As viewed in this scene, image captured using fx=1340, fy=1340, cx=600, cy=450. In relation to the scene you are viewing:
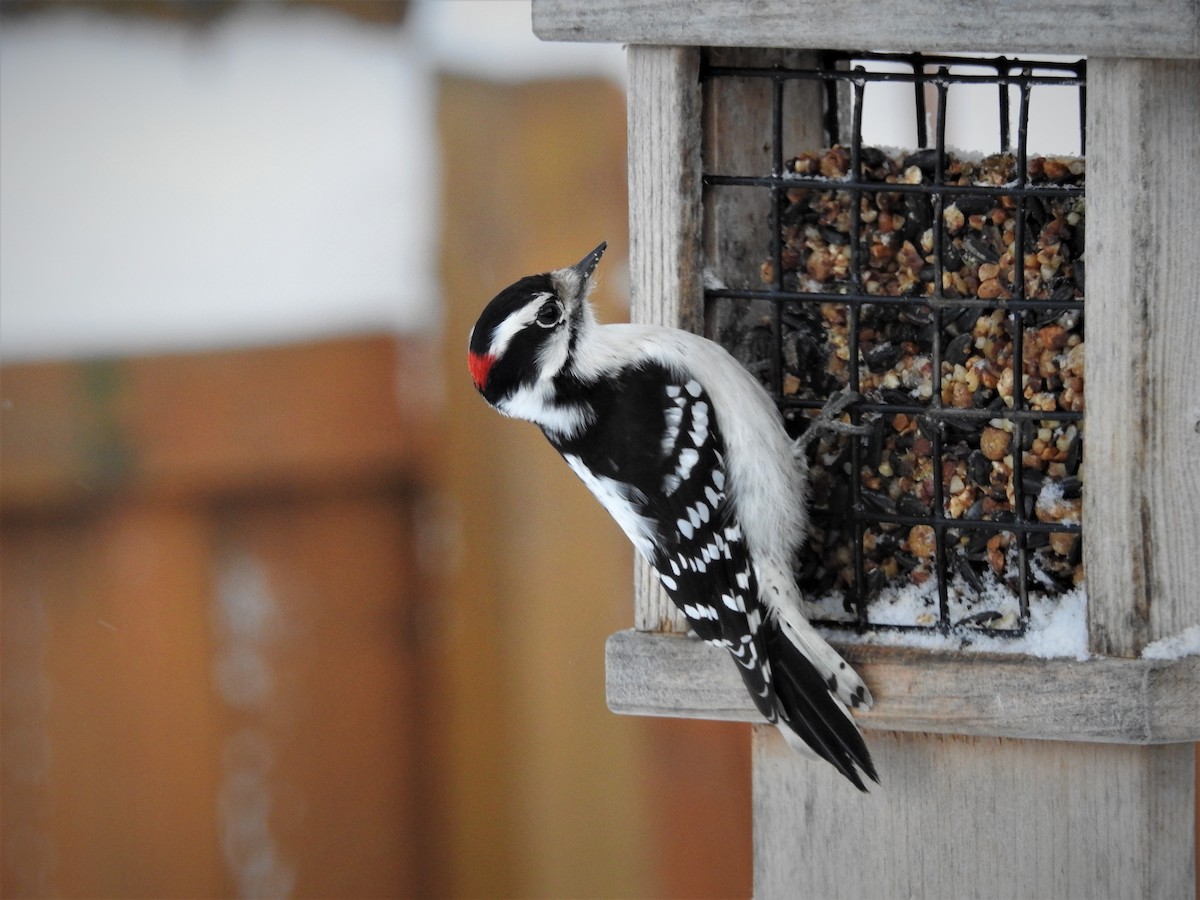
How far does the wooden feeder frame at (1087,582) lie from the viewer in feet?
5.72

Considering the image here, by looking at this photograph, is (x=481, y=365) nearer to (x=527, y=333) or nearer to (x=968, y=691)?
(x=527, y=333)

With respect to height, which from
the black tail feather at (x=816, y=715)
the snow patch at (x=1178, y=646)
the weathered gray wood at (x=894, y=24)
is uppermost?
the weathered gray wood at (x=894, y=24)

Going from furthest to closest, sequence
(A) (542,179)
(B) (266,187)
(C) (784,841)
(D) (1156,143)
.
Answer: (B) (266,187), (A) (542,179), (C) (784,841), (D) (1156,143)

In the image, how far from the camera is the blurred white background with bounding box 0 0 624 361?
3.00m

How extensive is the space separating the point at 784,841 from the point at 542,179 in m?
1.50

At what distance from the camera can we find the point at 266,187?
10.2 ft

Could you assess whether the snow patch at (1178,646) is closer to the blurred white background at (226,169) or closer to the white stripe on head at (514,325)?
the white stripe on head at (514,325)

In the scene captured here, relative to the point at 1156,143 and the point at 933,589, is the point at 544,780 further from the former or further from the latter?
the point at 1156,143

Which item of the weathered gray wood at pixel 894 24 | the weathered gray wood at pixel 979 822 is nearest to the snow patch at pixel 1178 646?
the weathered gray wood at pixel 979 822

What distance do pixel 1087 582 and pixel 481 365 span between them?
0.97 meters

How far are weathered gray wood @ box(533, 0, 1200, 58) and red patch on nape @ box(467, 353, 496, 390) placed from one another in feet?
1.67

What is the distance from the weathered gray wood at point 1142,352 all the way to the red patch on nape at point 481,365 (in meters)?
0.91

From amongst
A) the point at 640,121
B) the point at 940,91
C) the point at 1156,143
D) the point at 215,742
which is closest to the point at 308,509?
the point at 215,742

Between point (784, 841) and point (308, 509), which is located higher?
point (308, 509)
